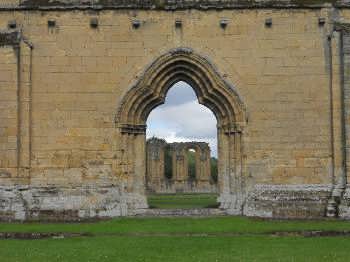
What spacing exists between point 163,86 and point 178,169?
25292 millimetres

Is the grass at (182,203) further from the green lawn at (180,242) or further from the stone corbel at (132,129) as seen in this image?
the green lawn at (180,242)

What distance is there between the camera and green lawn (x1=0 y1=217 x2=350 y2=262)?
30.5ft

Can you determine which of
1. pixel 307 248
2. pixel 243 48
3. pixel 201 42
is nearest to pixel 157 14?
pixel 201 42

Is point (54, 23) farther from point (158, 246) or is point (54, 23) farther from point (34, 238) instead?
point (158, 246)

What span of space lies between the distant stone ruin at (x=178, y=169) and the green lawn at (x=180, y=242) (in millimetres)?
25495

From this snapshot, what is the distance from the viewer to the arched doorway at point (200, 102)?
16.2 meters

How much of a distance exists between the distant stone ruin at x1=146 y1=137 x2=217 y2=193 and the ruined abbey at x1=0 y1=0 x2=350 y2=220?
24201 millimetres

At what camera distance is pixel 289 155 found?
16078mm

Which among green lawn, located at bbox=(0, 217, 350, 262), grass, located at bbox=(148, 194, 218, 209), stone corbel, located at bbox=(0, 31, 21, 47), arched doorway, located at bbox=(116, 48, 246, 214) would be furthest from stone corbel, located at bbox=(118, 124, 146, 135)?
stone corbel, located at bbox=(0, 31, 21, 47)

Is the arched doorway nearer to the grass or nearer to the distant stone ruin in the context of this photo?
the grass

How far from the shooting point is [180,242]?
11039 mm

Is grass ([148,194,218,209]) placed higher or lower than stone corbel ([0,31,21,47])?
lower

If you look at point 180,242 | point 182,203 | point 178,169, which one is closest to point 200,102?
point 180,242

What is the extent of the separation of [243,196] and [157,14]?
5.46 meters
